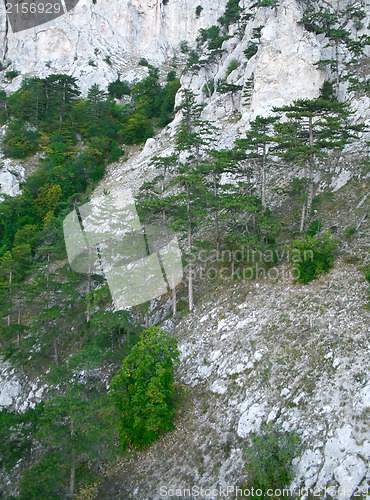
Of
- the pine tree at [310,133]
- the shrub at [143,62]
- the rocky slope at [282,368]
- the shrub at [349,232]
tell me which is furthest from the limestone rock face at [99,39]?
the shrub at [349,232]

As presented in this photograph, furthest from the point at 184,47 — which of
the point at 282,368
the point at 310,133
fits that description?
the point at 282,368

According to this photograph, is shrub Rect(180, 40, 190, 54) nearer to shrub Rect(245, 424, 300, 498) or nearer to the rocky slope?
the rocky slope

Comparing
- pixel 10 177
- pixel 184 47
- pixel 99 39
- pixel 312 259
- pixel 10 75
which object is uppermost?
pixel 99 39

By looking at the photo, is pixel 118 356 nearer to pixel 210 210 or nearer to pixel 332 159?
pixel 210 210

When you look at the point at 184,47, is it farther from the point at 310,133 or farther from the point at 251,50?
the point at 310,133

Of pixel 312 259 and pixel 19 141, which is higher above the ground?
pixel 19 141

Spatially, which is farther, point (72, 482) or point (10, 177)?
point (10, 177)

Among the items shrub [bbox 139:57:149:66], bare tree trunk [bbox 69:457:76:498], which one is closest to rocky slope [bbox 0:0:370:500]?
bare tree trunk [bbox 69:457:76:498]
